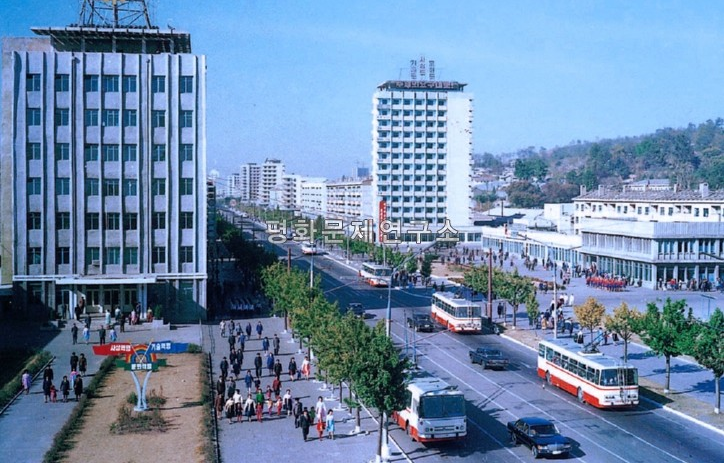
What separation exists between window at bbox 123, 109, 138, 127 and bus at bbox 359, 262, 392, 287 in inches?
1237

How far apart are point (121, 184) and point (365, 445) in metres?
35.2

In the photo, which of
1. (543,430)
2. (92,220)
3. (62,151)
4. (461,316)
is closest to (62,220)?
(92,220)

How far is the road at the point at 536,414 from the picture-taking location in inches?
1044

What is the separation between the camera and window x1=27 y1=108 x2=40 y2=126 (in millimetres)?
55656

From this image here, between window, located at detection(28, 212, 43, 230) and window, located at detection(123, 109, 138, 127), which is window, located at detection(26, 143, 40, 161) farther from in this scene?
window, located at detection(123, 109, 138, 127)

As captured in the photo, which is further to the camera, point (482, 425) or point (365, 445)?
point (482, 425)

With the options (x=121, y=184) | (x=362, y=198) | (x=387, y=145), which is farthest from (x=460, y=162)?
(x=121, y=184)

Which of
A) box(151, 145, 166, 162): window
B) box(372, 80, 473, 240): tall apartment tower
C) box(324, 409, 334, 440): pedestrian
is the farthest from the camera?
box(372, 80, 473, 240): tall apartment tower

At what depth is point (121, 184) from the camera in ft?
185

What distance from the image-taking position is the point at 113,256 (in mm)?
56906

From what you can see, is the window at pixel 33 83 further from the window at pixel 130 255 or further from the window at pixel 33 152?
the window at pixel 130 255

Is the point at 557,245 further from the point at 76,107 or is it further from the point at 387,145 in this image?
the point at 76,107

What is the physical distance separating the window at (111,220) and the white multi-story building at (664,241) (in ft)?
155

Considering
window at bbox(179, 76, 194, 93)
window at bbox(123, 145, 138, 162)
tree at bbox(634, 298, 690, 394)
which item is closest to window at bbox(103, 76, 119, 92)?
window at bbox(123, 145, 138, 162)
